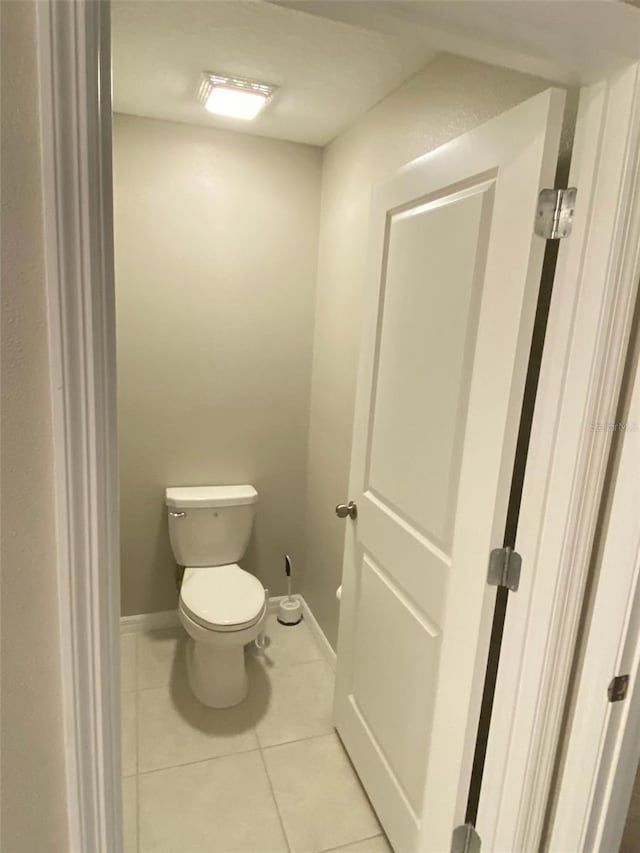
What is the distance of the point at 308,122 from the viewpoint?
204 cm

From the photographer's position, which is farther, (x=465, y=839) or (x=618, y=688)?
(x=465, y=839)

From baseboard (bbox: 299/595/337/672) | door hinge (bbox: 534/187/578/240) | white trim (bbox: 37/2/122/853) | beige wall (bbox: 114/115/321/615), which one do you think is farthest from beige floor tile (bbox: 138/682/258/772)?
door hinge (bbox: 534/187/578/240)

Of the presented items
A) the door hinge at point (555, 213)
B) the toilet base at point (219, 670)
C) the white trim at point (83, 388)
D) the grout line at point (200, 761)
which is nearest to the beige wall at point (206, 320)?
the toilet base at point (219, 670)

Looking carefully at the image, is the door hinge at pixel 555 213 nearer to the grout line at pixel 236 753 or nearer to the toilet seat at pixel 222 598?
the toilet seat at pixel 222 598

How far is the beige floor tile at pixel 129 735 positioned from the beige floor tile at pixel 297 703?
443 mm

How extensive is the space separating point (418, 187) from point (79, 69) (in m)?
0.93

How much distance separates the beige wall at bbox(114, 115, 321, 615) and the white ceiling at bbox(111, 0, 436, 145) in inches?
9.6

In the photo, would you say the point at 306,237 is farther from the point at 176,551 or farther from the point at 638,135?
the point at 638,135

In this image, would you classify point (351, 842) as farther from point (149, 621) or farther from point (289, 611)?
point (149, 621)

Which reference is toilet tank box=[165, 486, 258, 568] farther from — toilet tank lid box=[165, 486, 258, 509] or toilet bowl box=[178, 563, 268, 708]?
toilet bowl box=[178, 563, 268, 708]

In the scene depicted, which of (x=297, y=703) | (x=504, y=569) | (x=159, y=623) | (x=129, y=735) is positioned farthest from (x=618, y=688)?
(x=159, y=623)

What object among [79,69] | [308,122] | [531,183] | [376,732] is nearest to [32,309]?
[79,69]

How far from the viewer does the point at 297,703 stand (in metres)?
2.11

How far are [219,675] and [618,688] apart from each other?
1.49 metres
